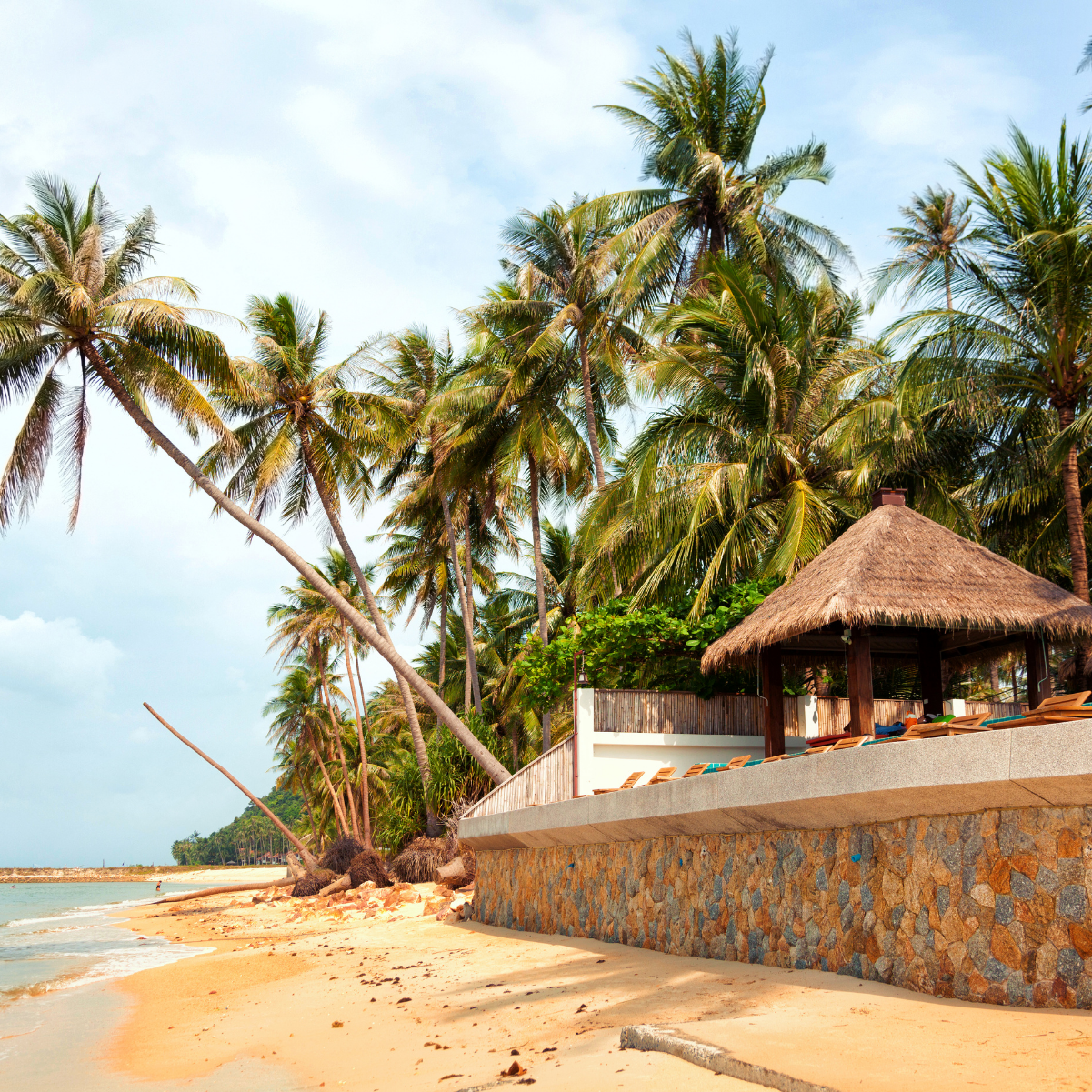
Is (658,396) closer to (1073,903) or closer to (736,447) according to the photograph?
(736,447)

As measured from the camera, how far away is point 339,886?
24391mm

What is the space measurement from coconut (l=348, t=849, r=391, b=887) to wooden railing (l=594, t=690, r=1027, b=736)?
11.6 metres

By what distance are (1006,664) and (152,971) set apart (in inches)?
737

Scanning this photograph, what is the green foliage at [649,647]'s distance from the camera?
14969 mm

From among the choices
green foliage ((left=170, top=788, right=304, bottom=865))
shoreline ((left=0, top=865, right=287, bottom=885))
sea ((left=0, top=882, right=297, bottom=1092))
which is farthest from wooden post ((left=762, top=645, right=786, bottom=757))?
green foliage ((left=170, top=788, right=304, bottom=865))

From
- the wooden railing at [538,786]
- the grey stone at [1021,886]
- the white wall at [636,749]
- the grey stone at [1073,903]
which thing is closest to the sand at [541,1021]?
the grey stone at [1073,903]

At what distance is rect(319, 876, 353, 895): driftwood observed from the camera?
24.2 m

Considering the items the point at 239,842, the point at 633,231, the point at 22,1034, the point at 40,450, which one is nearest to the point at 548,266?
the point at 633,231

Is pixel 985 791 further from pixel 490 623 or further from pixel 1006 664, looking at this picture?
pixel 490 623

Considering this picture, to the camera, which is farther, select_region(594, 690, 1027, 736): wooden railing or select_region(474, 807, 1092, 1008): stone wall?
select_region(594, 690, 1027, 736): wooden railing

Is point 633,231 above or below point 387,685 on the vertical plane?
above

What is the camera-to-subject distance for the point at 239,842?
132 meters

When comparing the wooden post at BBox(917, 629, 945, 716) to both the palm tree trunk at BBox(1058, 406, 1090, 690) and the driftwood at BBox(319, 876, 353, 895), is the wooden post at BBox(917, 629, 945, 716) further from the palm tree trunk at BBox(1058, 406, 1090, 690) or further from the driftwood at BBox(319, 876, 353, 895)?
the driftwood at BBox(319, 876, 353, 895)

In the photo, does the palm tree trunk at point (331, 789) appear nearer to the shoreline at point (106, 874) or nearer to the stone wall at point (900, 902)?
the stone wall at point (900, 902)
